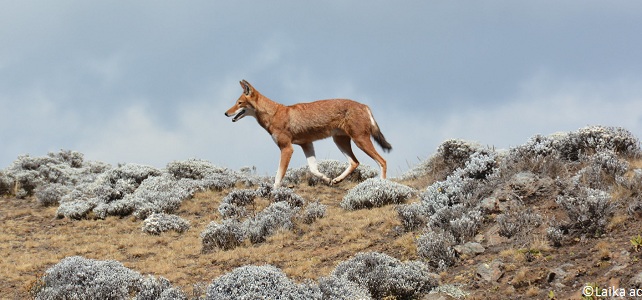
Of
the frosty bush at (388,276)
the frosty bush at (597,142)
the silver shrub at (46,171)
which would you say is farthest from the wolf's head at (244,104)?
the silver shrub at (46,171)

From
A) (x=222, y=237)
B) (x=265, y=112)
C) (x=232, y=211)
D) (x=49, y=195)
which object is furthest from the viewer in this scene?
(x=49, y=195)

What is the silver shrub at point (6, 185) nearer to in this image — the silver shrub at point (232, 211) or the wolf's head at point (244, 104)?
the wolf's head at point (244, 104)

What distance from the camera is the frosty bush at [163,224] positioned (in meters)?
15.2

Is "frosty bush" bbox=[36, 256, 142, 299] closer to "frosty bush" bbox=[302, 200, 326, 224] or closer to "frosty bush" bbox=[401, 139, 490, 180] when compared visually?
"frosty bush" bbox=[302, 200, 326, 224]

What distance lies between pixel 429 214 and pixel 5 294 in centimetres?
777

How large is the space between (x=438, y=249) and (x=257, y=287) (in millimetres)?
2949

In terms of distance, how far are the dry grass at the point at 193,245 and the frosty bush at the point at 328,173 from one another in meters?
1.08

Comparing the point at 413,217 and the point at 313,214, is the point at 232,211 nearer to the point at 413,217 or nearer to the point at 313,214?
the point at 313,214

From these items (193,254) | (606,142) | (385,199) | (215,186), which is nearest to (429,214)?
(385,199)

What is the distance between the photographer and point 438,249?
30.3 feet

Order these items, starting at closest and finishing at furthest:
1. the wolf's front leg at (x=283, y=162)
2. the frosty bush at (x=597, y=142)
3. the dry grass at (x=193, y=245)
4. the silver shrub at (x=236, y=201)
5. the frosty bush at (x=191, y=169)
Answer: the dry grass at (x=193, y=245), the frosty bush at (x=597, y=142), the silver shrub at (x=236, y=201), the wolf's front leg at (x=283, y=162), the frosty bush at (x=191, y=169)

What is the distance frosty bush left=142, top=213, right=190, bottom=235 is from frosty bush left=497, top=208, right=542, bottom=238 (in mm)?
8579

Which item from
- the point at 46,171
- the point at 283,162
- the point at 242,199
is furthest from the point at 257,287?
the point at 46,171

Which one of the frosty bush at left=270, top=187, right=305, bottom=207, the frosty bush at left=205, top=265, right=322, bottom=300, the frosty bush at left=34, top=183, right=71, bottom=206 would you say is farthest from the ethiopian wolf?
the frosty bush at left=205, top=265, right=322, bottom=300
